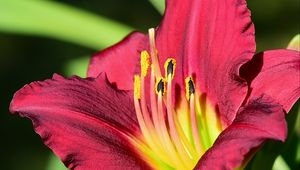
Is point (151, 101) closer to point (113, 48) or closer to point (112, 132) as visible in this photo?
point (112, 132)

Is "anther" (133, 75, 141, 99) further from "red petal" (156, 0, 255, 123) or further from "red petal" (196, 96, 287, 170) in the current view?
"red petal" (196, 96, 287, 170)

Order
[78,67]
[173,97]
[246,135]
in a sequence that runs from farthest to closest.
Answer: [78,67] < [173,97] < [246,135]

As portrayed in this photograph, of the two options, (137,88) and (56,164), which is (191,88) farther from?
Answer: (56,164)

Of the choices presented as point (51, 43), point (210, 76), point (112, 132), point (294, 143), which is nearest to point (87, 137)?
point (112, 132)

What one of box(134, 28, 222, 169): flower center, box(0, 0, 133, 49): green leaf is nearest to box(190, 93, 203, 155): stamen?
box(134, 28, 222, 169): flower center

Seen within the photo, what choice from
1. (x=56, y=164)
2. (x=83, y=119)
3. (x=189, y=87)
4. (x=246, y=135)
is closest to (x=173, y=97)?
(x=189, y=87)

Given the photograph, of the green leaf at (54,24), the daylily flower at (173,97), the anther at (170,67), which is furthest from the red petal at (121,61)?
the green leaf at (54,24)
